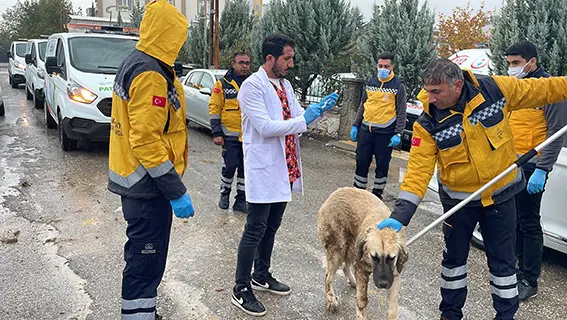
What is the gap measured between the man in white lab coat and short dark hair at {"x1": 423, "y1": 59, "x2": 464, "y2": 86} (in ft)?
2.87

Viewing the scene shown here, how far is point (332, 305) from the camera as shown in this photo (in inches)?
152

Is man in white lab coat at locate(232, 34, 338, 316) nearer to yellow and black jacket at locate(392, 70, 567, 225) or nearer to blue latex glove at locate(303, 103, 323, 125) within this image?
blue latex glove at locate(303, 103, 323, 125)

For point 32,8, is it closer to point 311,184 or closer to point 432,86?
point 311,184

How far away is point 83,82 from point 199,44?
458 inches

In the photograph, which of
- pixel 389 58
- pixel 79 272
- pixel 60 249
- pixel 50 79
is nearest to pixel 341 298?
pixel 79 272

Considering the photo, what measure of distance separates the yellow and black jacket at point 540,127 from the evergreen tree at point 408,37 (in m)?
6.92

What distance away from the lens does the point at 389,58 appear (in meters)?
6.48

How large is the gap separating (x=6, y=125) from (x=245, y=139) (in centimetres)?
1032

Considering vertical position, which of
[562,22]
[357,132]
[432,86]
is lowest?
[357,132]

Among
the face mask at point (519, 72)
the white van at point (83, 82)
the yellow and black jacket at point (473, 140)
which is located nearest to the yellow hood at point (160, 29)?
the yellow and black jacket at point (473, 140)

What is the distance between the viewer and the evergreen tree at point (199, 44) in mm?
18922

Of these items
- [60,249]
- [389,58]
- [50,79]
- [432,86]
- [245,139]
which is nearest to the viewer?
[432,86]

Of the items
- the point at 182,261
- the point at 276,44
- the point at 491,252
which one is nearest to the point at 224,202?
the point at 182,261

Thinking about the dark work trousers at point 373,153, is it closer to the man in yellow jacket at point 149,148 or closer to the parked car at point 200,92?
the man in yellow jacket at point 149,148
